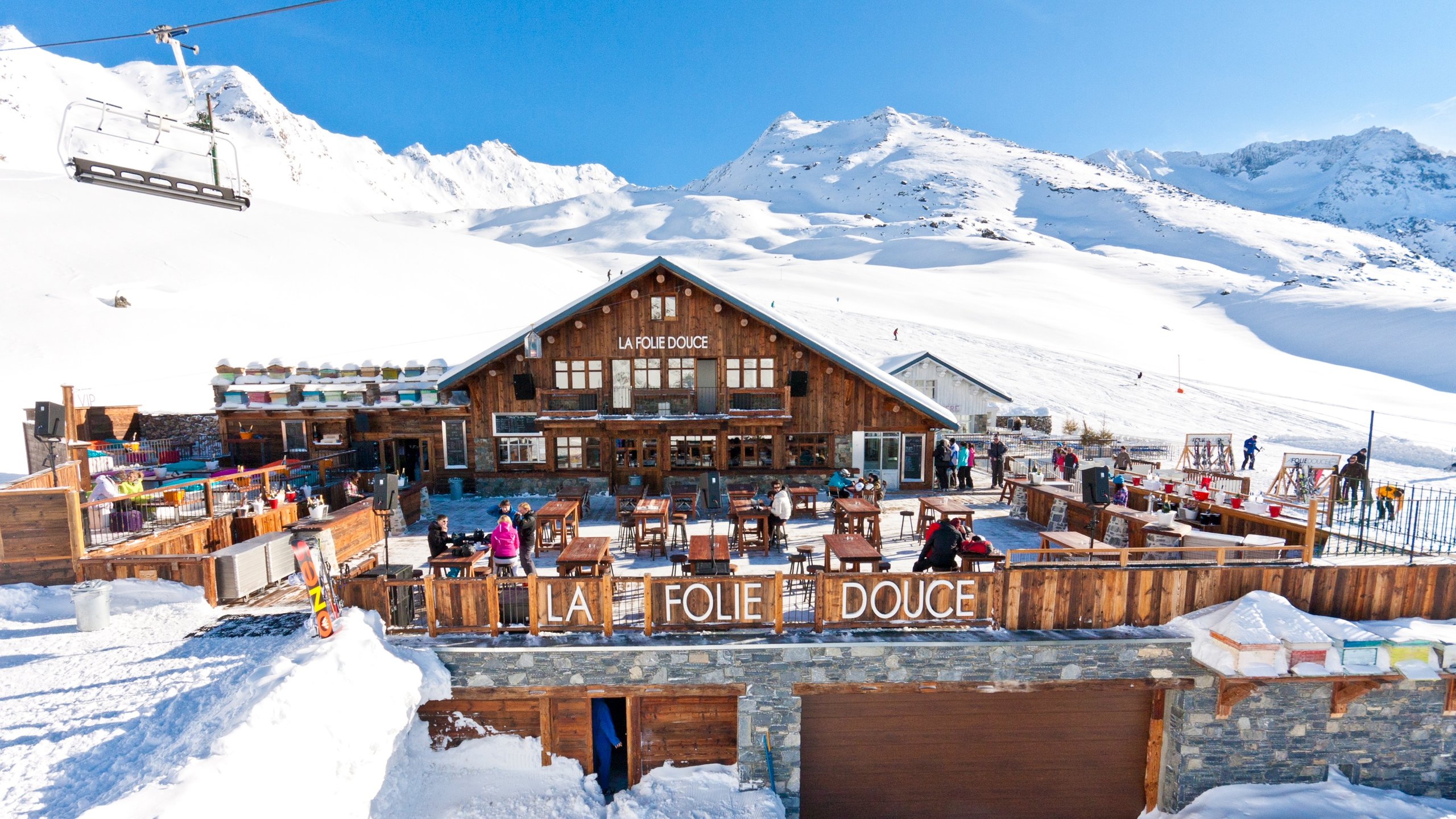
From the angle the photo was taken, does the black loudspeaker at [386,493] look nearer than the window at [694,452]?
Yes

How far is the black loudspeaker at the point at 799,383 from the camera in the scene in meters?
19.5

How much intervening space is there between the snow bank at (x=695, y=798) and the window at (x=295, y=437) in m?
16.8

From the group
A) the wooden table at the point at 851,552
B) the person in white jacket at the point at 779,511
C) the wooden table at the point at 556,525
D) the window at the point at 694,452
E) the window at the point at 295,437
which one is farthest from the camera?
the window at the point at 295,437

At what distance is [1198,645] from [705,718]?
7.58 metres

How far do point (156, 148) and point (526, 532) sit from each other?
7.62 m

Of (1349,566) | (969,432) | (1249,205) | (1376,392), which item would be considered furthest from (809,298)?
(1249,205)

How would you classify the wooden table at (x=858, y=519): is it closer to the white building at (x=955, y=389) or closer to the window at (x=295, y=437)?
the window at (x=295, y=437)

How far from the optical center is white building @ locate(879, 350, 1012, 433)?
3183cm

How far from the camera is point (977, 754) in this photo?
33.8ft

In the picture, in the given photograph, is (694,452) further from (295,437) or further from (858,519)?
(295,437)

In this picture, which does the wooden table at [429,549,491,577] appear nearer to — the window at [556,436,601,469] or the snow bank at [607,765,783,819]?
the snow bank at [607,765,783,819]

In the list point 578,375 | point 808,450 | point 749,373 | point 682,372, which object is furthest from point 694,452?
point 578,375

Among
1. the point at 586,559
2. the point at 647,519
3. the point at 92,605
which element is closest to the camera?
the point at 92,605

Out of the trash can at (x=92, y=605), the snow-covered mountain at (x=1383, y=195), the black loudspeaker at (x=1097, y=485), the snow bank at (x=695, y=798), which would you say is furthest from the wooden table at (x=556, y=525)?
the snow-covered mountain at (x=1383, y=195)
